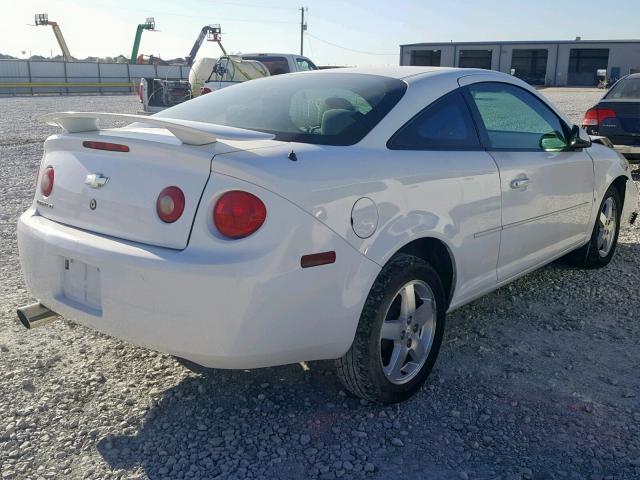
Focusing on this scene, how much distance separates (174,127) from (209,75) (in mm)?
16133

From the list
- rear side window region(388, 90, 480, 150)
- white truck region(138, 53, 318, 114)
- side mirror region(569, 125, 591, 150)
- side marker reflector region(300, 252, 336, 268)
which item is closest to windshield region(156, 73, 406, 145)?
rear side window region(388, 90, 480, 150)

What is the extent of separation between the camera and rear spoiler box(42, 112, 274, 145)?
257 cm

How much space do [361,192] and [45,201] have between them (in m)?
1.50

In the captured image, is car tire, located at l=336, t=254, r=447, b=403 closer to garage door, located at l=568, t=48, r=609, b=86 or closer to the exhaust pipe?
the exhaust pipe

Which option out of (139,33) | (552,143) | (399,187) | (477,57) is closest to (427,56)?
(477,57)

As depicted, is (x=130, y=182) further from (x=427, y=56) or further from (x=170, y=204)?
(x=427, y=56)

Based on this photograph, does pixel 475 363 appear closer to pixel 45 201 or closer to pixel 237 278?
pixel 237 278

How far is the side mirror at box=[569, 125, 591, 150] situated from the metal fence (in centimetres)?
3648

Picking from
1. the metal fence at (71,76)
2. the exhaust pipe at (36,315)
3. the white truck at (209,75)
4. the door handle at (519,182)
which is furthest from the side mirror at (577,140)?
the metal fence at (71,76)

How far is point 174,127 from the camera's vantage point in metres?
2.54

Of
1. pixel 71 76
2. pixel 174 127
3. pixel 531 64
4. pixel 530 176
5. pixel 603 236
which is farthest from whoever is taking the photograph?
pixel 531 64

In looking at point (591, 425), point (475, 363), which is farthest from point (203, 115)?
point (591, 425)

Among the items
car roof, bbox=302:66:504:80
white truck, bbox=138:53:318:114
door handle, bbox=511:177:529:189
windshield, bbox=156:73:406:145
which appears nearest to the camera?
windshield, bbox=156:73:406:145

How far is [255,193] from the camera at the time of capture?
2.50 m
